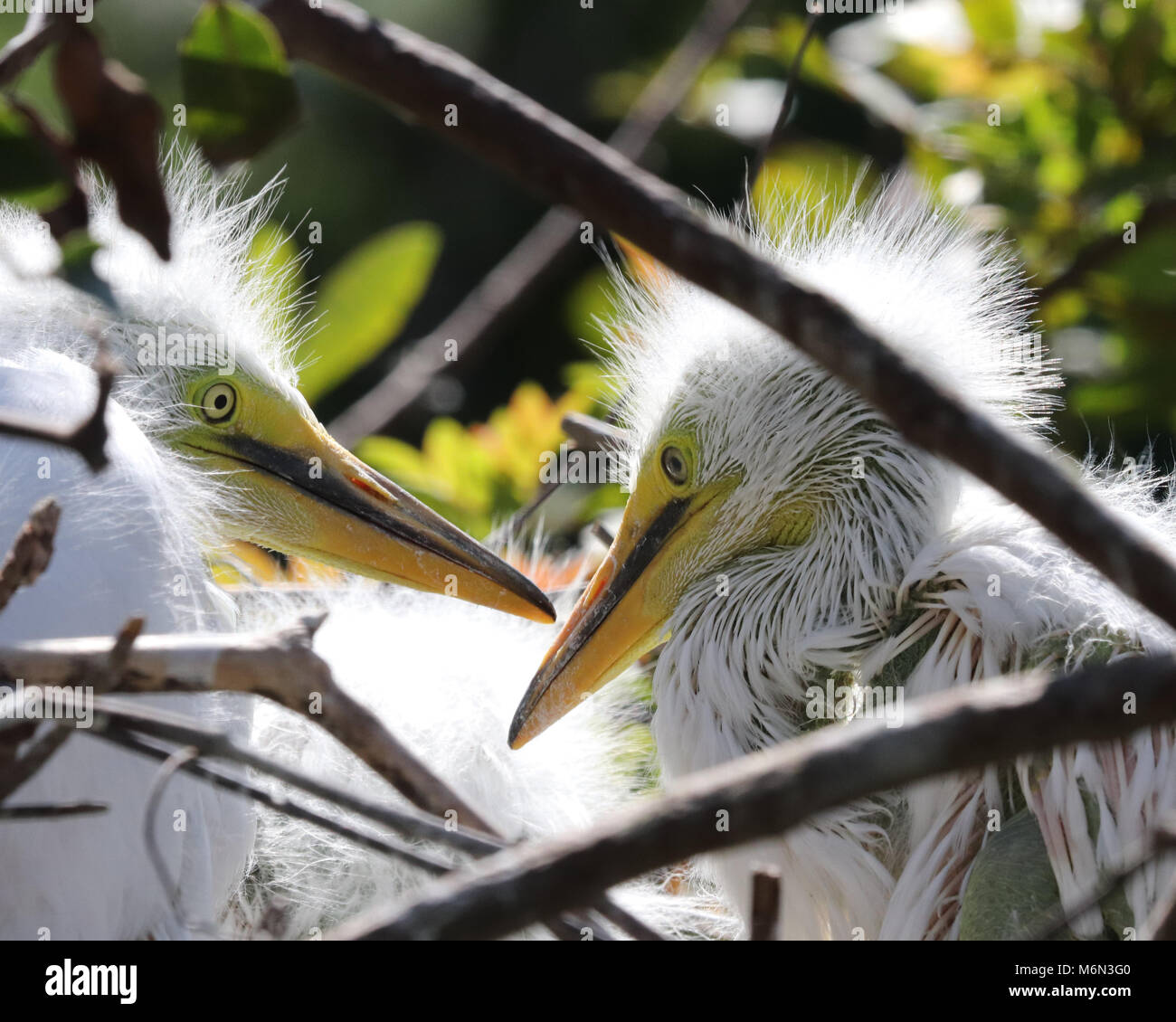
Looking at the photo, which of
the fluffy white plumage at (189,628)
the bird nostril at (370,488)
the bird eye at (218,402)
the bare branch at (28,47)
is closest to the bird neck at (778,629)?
the fluffy white plumage at (189,628)

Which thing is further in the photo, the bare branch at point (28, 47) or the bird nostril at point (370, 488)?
the bird nostril at point (370, 488)

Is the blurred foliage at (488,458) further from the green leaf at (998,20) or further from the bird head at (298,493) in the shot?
the green leaf at (998,20)

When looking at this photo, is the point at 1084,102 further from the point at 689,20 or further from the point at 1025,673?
the point at 689,20

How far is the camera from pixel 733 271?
0.74 metres

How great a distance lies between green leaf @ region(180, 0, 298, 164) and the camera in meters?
0.85

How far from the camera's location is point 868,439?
1.60 metres

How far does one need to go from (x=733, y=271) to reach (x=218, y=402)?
3.64 feet

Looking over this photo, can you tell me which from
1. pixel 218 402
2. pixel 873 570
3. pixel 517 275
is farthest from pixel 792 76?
pixel 517 275

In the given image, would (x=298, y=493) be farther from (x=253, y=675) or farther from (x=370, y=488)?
(x=253, y=675)

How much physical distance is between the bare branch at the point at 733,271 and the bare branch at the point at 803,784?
0.08 m

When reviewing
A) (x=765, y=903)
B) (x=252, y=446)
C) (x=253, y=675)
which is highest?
(x=252, y=446)

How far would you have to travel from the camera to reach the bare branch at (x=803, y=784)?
0.64 m

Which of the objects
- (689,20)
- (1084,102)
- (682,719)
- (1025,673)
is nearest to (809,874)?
(682,719)
